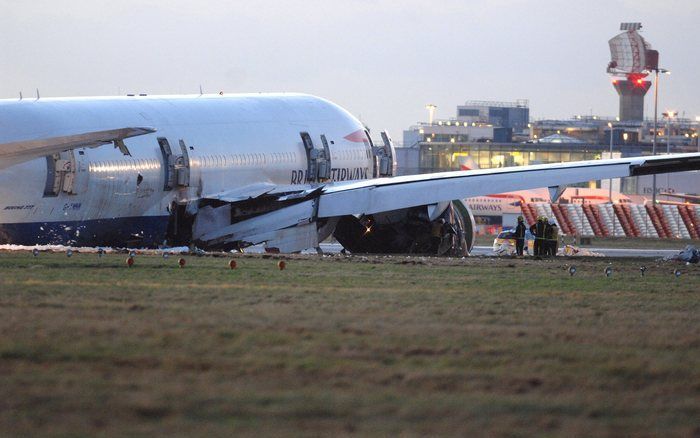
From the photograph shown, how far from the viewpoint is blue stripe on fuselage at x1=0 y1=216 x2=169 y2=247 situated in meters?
A: 31.5

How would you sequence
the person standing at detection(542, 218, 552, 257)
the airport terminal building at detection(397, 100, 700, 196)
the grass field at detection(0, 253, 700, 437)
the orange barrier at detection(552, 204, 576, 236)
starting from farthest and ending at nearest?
the airport terminal building at detection(397, 100, 700, 196) < the orange barrier at detection(552, 204, 576, 236) < the person standing at detection(542, 218, 552, 257) < the grass field at detection(0, 253, 700, 437)

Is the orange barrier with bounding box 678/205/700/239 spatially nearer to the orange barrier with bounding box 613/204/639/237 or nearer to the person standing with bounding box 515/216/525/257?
the orange barrier with bounding box 613/204/639/237

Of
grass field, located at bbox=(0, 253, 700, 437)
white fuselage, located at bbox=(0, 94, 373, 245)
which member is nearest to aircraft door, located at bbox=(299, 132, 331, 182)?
white fuselage, located at bbox=(0, 94, 373, 245)

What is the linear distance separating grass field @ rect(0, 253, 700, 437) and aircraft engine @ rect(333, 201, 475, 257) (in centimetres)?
1494

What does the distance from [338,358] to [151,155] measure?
21525mm

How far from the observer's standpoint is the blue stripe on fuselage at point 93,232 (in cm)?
3148

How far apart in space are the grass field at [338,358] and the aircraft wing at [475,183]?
12.3 meters

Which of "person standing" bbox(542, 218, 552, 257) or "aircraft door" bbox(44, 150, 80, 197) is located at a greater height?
"aircraft door" bbox(44, 150, 80, 197)

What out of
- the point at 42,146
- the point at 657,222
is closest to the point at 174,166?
the point at 42,146

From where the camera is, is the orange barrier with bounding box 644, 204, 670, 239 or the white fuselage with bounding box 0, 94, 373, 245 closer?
the white fuselage with bounding box 0, 94, 373, 245

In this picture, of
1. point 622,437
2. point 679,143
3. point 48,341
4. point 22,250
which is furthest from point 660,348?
point 679,143

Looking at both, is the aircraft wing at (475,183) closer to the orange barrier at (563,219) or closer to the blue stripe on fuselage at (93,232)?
the blue stripe on fuselage at (93,232)

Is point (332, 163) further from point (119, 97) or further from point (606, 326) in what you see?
point (606, 326)

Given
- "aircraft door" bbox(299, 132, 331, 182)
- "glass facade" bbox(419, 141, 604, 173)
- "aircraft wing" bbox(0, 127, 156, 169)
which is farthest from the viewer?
"glass facade" bbox(419, 141, 604, 173)
